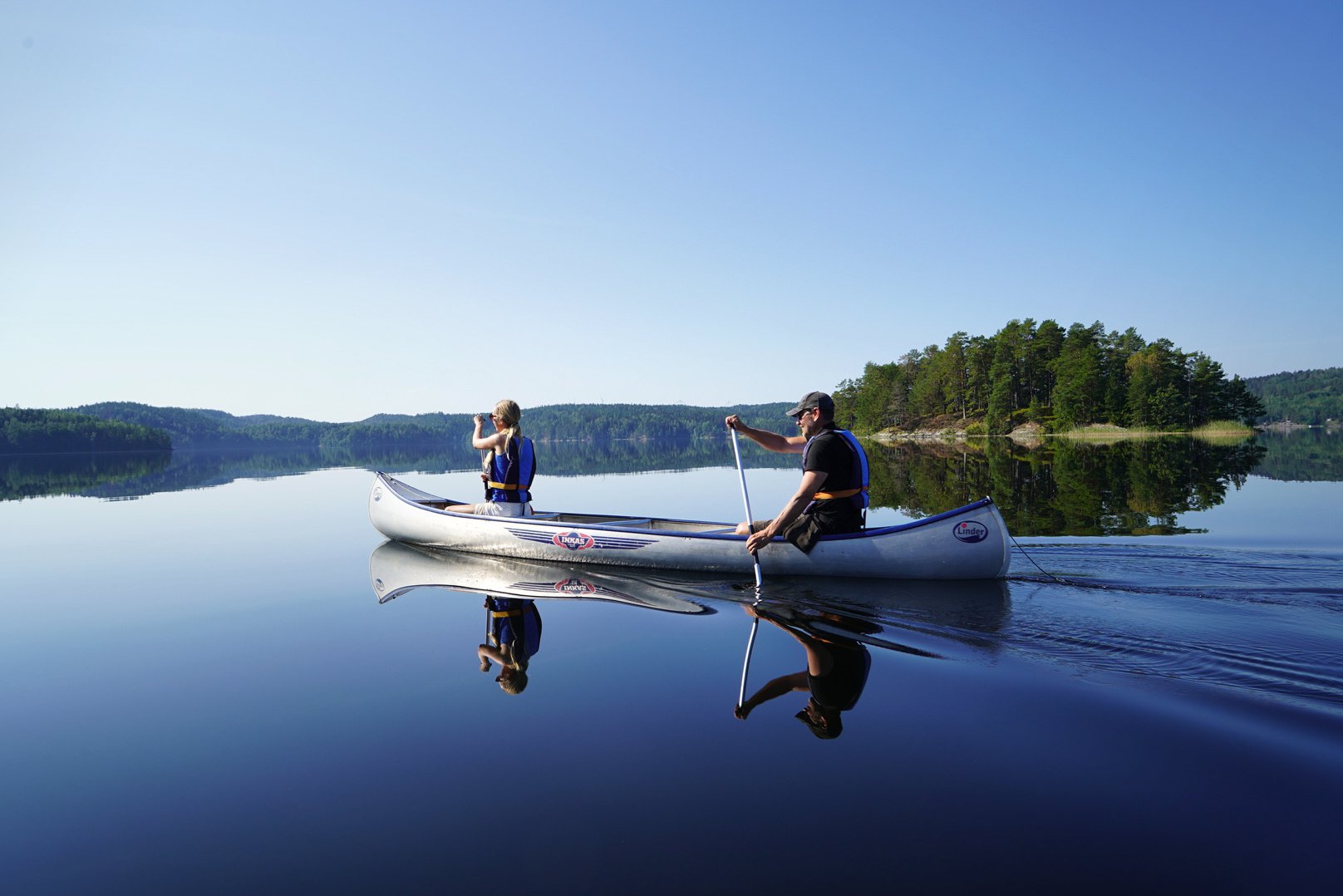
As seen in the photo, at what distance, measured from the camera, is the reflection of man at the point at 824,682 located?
4.28 m

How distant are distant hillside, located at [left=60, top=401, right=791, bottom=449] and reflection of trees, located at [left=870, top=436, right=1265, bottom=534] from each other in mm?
119543

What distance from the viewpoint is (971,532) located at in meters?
7.44

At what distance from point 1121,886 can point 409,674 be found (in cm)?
464

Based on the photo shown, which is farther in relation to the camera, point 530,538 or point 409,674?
point 530,538

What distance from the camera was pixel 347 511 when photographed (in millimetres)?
17469

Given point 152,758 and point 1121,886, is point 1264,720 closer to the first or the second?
point 1121,886

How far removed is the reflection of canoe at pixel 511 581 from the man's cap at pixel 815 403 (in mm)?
2508

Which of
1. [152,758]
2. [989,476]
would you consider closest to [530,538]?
[152,758]

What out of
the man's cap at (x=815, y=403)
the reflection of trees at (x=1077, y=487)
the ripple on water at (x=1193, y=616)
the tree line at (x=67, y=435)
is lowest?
the ripple on water at (x=1193, y=616)

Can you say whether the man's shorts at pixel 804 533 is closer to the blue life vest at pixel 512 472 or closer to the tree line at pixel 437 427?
the blue life vest at pixel 512 472

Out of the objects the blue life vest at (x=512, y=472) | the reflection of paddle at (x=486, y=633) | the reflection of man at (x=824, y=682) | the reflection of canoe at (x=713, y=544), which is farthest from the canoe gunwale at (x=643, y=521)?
the reflection of paddle at (x=486, y=633)

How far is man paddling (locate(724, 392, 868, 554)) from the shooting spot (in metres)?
7.62

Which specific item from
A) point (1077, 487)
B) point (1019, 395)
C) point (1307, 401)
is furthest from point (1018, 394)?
point (1307, 401)

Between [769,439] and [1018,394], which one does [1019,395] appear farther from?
[769,439]
